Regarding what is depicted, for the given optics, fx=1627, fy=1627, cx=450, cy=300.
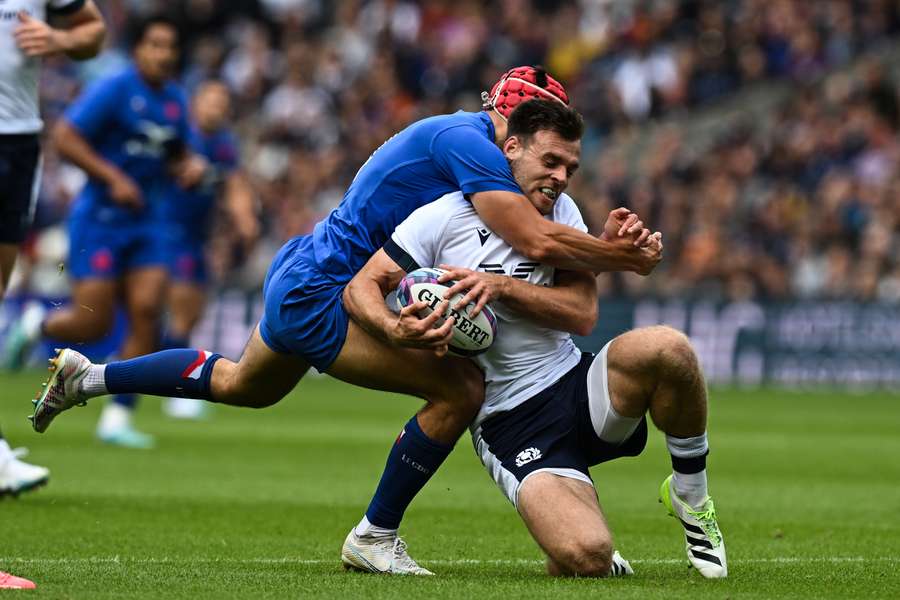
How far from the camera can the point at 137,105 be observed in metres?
11.8

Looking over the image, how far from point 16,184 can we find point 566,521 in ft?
12.6

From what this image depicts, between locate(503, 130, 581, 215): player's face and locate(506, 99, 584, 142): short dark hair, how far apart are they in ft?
0.07

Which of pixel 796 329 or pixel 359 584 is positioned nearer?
pixel 359 584

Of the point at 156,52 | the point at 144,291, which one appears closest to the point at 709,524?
the point at 144,291

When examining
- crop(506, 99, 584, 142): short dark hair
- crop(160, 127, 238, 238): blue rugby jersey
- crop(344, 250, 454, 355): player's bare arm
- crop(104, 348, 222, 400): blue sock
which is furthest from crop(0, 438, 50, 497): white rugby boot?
crop(160, 127, 238, 238): blue rugby jersey

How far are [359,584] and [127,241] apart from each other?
6.64 m

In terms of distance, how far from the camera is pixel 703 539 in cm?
626

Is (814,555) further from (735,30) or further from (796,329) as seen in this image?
(735,30)

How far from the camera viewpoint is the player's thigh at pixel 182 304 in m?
13.9

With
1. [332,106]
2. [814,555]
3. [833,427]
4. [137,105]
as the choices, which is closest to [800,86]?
[332,106]

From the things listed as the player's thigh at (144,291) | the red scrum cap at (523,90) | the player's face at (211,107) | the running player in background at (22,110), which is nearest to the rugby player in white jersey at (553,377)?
the red scrum cap at (523,90)

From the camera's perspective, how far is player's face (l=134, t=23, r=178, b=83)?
460 inches

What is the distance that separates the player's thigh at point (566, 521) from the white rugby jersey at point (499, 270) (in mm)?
407

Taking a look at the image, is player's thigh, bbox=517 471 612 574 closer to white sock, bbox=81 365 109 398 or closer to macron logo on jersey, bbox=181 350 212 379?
macron logo on jersey, bbox=181 350 212 379
